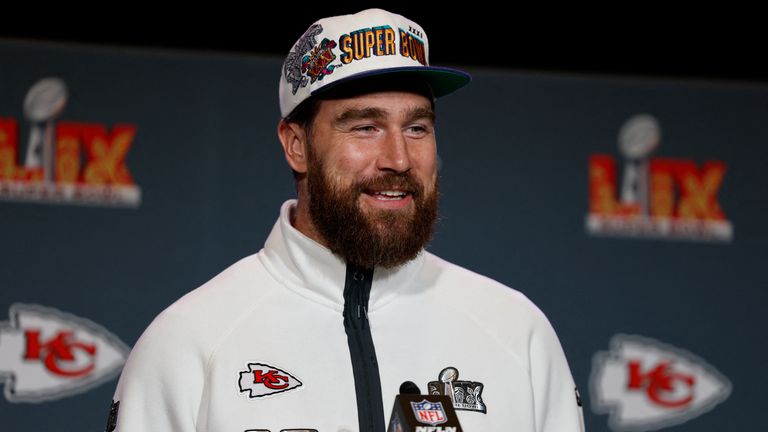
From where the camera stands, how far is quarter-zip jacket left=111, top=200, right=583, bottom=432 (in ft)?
5.43

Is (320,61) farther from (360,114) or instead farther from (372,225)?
(372,225)

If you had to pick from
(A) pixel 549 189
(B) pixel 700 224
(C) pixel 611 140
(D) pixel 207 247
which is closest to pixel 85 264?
(D) pixel 207 247

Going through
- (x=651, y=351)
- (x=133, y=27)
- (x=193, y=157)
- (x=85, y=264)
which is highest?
(x=133, y=27)

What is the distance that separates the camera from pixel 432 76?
5.94 ft

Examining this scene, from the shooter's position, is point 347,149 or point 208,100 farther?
point 208,100

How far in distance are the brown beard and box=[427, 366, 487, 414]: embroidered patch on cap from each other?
0.62ft

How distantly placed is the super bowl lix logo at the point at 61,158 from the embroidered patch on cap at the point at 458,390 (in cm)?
145

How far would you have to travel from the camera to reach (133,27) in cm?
299

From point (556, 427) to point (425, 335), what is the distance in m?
0.24

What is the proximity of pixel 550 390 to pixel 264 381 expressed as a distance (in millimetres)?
434

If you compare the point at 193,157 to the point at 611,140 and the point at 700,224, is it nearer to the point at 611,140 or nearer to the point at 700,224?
the point at 611,140

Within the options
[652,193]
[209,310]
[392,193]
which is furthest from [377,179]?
[652,193]

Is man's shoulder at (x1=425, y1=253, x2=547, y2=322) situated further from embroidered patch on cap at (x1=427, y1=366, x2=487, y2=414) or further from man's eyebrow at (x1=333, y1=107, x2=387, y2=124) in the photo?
man's eyebrow at (x1=333, y1=107, x2=387, y2=124)

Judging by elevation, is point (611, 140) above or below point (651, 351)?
above
